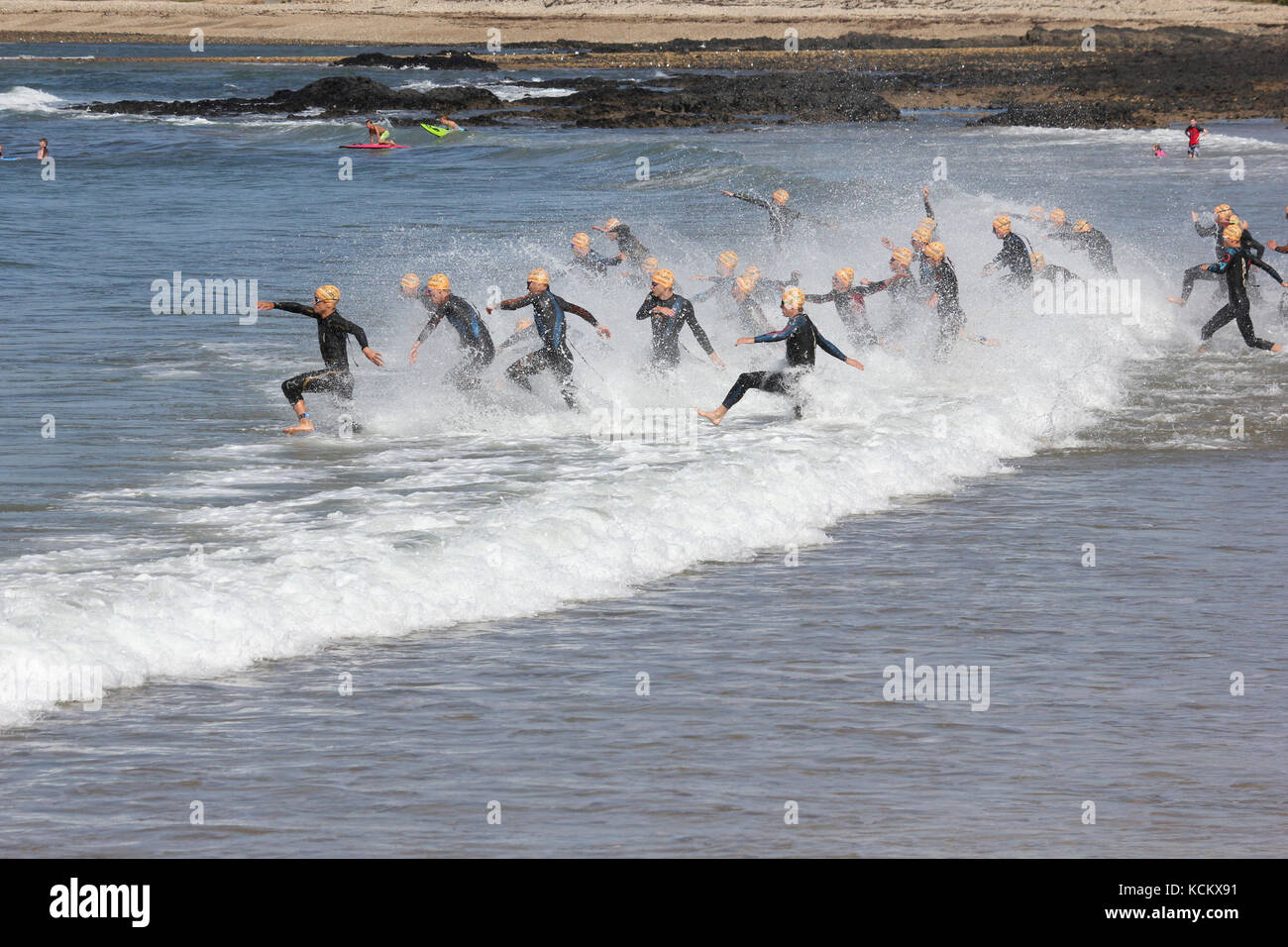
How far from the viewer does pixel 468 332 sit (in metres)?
17.4

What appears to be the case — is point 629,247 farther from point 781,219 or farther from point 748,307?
point 781,219

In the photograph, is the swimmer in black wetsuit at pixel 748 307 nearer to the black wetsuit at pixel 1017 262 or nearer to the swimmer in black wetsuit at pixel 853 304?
the swimmer in black wetsuit at pixel 853 304

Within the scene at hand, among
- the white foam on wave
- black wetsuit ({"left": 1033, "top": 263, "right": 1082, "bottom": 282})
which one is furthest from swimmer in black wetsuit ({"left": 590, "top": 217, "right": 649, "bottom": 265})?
the white foam on wave

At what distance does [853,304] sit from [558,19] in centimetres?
10191

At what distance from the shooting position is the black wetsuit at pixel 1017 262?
75.1ft

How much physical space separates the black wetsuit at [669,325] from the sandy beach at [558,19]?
296 feet

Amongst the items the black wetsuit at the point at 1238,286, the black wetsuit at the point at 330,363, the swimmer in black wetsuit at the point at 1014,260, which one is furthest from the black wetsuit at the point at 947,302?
the black wetsuit at the point at 330,363

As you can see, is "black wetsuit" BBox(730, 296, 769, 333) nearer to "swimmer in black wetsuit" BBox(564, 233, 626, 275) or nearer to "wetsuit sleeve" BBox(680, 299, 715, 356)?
"wetsuit sleeve" BBox(680, 299, 715, 356)

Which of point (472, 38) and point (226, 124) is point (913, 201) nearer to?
point (226, 124)

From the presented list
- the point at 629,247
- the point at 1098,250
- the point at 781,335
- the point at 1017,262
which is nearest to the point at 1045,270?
the point at 1017,262

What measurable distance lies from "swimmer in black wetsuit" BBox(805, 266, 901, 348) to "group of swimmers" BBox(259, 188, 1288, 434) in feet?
0.06

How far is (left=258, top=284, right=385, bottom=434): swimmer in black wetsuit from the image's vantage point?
1661 centimetres
